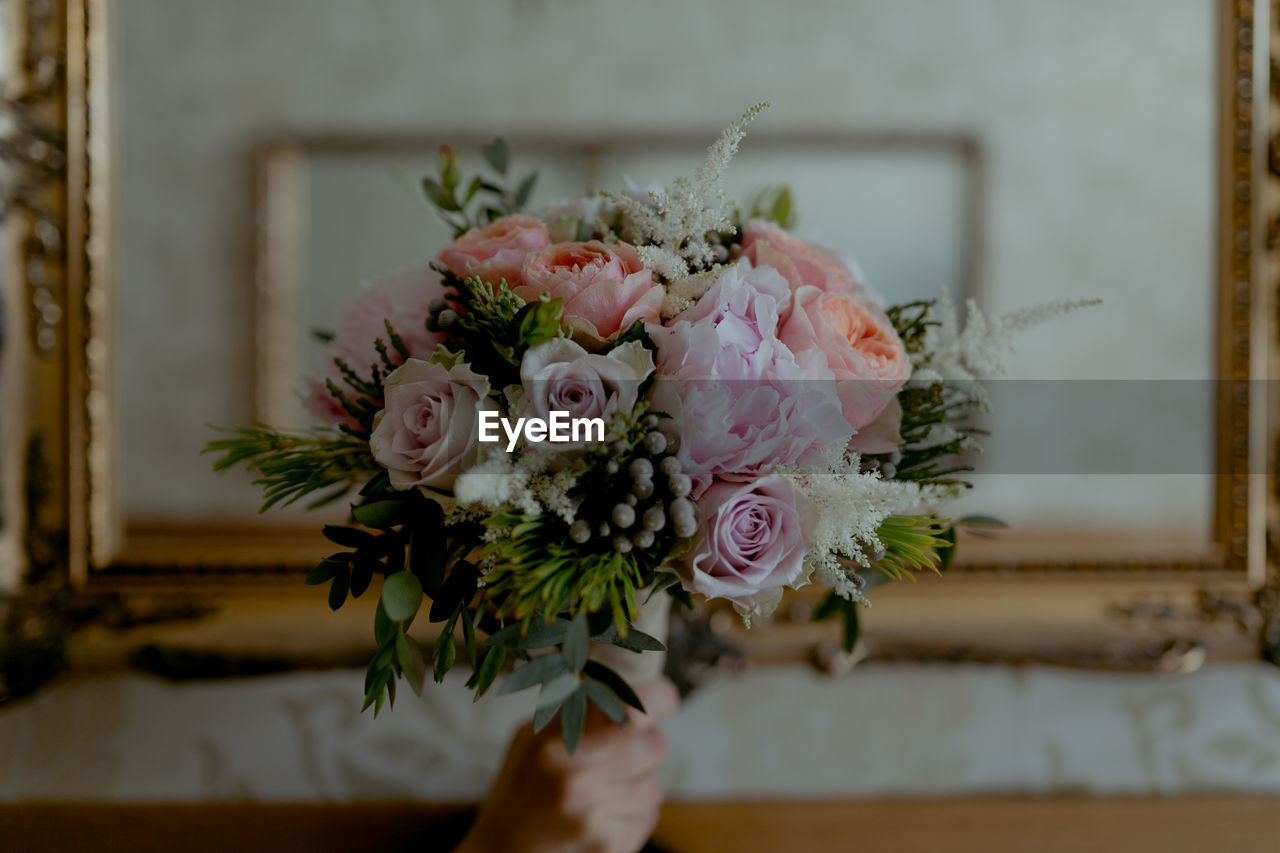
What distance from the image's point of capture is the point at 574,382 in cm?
47

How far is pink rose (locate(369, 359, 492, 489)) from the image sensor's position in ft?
1.56

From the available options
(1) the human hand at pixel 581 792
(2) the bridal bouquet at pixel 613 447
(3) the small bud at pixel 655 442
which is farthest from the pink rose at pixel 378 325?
(1) the human hand at pixel 581 792

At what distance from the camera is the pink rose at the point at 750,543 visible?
471mm

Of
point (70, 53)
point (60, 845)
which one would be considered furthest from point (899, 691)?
point (70, 53)

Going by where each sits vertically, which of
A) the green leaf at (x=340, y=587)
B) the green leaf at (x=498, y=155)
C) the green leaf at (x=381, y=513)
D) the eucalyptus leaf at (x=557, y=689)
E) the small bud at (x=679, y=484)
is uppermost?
the green leaf at (x=498, y=155)

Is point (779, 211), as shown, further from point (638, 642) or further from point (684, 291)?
point (638, 642)

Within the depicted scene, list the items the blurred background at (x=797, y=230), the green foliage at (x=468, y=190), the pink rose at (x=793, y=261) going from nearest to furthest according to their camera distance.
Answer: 1. the pink rose at (x=793, y=261)
2. the green foliage at (x=468, y=190)
3. the blurred background at (x=797, y=230)

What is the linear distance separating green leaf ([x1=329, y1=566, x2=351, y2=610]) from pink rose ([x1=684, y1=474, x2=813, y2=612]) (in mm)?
248

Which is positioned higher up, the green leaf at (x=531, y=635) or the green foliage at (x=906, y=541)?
the green foliage at (x=906, y=541)

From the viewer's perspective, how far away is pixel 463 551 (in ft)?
1.78

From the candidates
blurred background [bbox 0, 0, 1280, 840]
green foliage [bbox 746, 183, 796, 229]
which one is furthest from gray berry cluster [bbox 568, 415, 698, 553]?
blurred background [bbox 0, 0, 1280, 840]

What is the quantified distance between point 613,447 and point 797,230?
530 millimetres

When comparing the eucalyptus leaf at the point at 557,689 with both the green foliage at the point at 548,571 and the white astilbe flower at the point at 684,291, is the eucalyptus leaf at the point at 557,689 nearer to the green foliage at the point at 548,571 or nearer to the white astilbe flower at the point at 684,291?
the green foliage at the point at 548,571

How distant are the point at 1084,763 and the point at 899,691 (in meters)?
0.25
